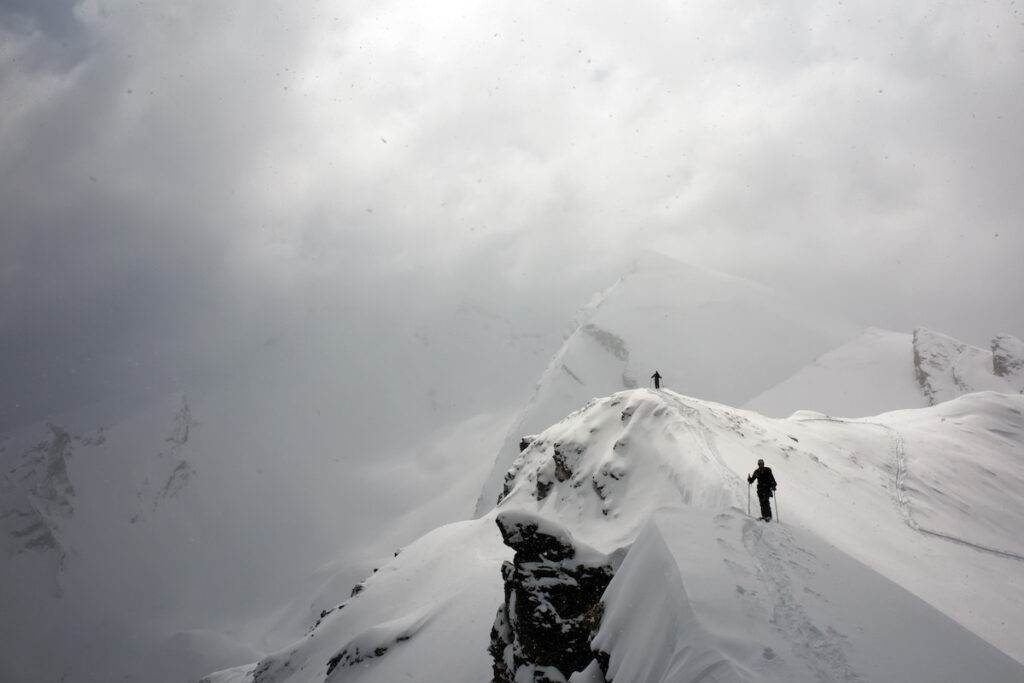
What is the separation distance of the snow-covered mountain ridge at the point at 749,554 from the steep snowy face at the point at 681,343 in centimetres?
5674

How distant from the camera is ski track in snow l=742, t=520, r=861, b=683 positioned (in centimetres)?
711

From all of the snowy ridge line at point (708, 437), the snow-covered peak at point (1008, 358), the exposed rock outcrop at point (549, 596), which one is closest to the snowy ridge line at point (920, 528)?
the snowy ridge line at point (708, 437)

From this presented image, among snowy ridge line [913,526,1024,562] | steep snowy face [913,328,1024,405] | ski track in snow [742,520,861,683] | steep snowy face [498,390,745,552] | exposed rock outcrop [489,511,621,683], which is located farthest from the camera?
steep snowy face [913,328,1024,405]

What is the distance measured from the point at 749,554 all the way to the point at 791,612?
1.93m

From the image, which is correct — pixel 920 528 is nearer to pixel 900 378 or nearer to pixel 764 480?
pixel 764 480

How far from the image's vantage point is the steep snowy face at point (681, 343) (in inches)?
3580

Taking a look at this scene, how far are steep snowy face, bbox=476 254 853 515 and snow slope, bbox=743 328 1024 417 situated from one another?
11.1 meters

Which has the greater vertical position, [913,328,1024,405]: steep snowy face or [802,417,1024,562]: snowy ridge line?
[913,328,1024,405]: steep snowy face

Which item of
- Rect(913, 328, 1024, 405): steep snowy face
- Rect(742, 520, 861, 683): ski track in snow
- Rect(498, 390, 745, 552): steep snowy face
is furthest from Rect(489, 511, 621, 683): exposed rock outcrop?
Rect(913, 328, 1024, 405): steep snowy face

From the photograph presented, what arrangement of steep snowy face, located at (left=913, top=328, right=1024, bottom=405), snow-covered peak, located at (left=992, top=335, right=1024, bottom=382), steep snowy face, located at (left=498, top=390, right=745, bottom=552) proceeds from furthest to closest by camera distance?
steep snowy face, located at (left=913, top=328, right=1024, bottom=405) → snow-covered peak, located at (left=992, top=335, right=1024, bottom=382) → steep snowy face, located at (left=498, top=390, right=745, bottom=552)

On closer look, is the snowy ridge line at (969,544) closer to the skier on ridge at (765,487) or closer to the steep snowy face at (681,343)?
the skier on ridge at (765,487)

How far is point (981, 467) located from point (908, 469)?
499 cm

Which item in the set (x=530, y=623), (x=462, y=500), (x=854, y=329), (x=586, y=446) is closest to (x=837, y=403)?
(x=854, y=329)

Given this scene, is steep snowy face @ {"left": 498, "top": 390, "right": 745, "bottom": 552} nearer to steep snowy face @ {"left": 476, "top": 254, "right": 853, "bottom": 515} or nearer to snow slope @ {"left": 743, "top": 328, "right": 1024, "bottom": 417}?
snow slope @ {"left": 743, "top": 328, "right": 1024, "bottom": 417}
